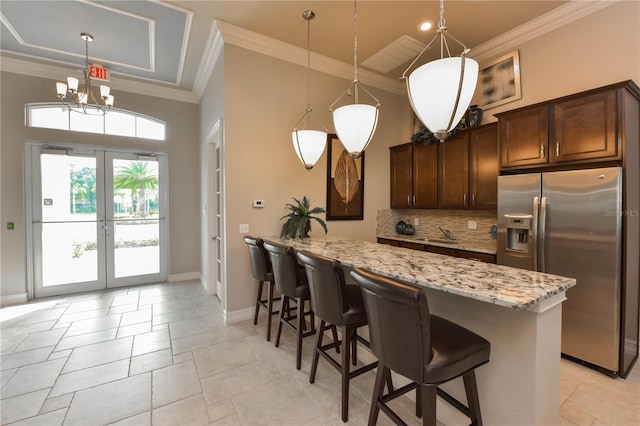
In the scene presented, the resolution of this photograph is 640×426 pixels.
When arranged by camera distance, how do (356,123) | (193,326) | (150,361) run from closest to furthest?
(356,123) < (150,361) < (193,326)

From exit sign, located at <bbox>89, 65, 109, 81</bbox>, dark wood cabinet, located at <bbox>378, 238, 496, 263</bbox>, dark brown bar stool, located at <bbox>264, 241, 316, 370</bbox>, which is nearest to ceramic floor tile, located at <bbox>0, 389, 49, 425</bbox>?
dark brown bar stool, located at <bbox>264, 241, 316, 370</bbox>

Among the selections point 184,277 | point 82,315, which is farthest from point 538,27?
point 82,315

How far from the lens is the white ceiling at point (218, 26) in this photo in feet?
9.04

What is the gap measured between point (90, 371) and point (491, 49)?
5.52 meters

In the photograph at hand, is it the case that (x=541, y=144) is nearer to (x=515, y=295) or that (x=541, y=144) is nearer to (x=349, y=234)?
(x=515, y=295)

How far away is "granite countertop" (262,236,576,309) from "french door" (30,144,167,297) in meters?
4.12

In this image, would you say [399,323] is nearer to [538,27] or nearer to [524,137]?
[524,137]

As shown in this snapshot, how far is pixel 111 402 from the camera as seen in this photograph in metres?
1.93

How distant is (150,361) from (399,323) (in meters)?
2.40

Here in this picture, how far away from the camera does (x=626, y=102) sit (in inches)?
85.4

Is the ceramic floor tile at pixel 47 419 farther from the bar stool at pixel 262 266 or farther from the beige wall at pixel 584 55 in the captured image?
the beige wall at pixel 584 55

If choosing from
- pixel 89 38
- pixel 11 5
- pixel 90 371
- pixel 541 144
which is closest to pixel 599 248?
pixel 541 144

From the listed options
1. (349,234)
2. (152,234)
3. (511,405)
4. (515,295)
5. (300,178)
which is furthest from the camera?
(152,234)

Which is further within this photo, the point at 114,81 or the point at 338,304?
the point at 114,81
